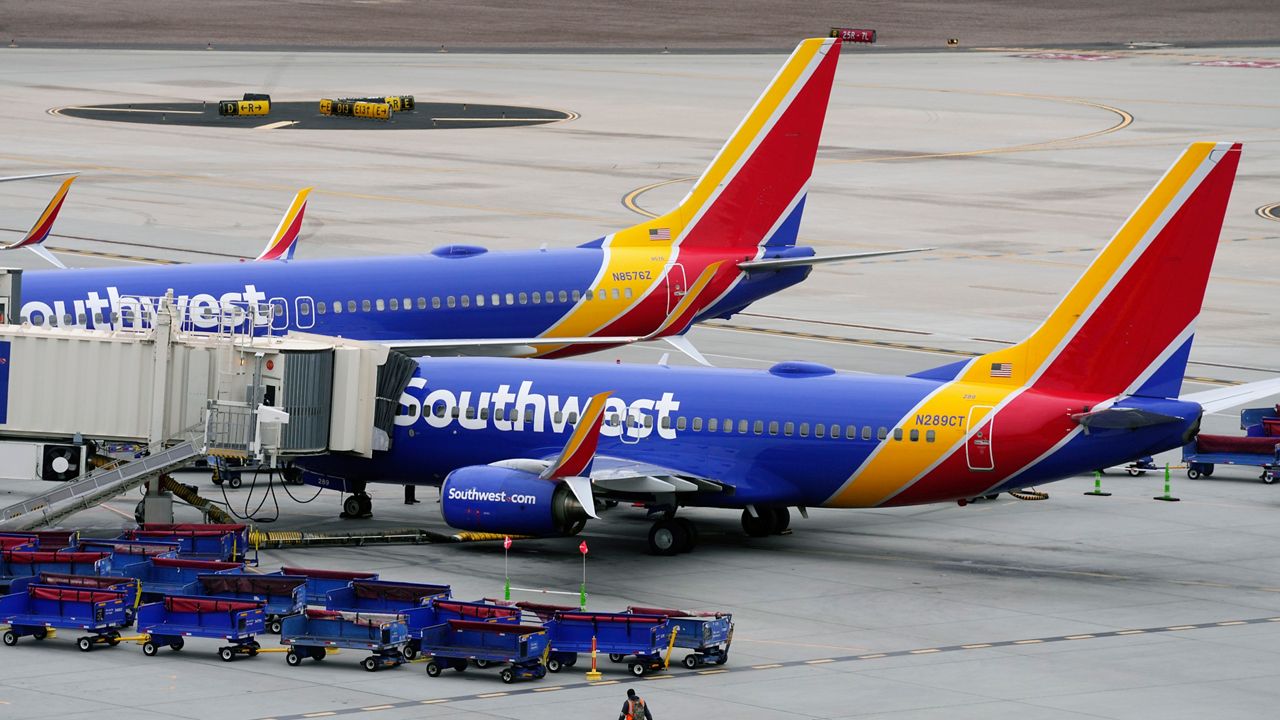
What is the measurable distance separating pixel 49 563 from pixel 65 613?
341 centimetres

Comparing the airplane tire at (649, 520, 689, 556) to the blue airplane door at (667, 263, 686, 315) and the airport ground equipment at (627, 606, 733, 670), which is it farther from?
the blue airplane door at (667, 263, 686, 315)

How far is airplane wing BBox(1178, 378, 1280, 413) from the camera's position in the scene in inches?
1656

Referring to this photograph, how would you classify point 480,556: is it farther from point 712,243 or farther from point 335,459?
point 712,243

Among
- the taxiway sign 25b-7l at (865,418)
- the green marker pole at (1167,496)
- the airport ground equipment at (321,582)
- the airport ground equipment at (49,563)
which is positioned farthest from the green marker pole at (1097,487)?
the airport ground equipment at (49,563)

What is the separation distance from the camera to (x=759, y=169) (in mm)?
59844

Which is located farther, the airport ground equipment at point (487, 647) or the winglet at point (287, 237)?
the winglet at point (287, 237)

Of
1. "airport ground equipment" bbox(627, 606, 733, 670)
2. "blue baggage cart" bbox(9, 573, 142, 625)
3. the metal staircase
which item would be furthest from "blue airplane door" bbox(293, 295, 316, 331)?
"airport ground equipment" bbox(627, 606, 733, 670)

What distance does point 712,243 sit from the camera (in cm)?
6006

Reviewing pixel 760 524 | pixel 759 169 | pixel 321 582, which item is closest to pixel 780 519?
pixel 760 524

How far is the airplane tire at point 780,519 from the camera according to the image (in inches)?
1816

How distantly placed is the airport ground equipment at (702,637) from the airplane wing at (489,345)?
60.1 ft

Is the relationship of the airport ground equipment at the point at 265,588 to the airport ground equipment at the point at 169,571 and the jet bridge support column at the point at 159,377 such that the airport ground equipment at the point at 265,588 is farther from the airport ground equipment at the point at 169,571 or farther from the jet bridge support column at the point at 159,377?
the jet bridge support column at the point at 159,377

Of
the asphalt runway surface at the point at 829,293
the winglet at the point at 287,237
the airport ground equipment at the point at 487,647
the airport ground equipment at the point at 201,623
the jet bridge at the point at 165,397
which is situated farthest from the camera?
the winglet at the point at 287,237

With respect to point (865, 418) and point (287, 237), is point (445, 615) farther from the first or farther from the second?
point (287, 237)
